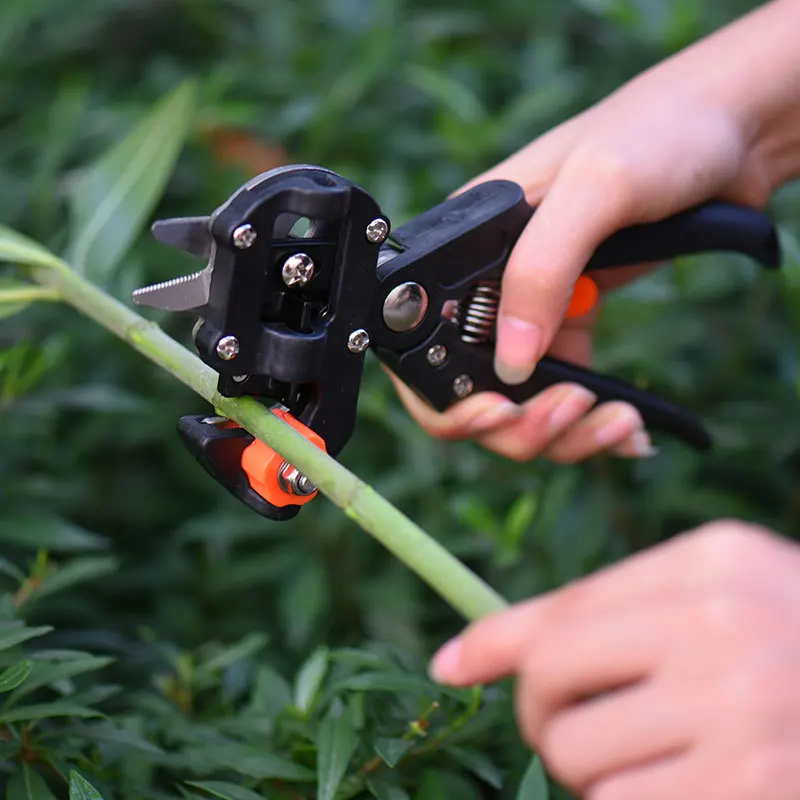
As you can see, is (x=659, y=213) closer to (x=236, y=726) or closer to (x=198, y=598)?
(x=236, y=726)

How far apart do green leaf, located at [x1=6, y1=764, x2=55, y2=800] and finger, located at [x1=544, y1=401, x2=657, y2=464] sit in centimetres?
67

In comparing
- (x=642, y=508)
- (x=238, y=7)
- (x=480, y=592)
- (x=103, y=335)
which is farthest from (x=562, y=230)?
(x=238, y=7)

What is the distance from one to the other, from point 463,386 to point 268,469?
358mm

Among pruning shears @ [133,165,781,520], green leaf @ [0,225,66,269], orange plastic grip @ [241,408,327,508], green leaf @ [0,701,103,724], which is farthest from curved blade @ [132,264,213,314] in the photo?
green leaf @ [0,701,103,724]

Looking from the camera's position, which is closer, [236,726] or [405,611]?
[236,726]

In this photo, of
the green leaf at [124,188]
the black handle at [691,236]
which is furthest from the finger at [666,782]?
the green leaf at [124,188]

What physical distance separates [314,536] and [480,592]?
83 cm

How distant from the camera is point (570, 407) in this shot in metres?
1.20

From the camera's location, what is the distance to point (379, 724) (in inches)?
38.7

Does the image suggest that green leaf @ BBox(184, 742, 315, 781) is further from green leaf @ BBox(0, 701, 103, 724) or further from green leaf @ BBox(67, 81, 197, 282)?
green leaf @ BBox(67, 81, 197, 282)

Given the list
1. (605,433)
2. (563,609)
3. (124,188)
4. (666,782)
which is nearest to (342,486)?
(563,609)

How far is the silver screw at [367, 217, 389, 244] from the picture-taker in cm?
92

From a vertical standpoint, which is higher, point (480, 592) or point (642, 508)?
point (480, 592)

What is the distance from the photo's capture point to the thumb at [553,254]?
1.08 m
